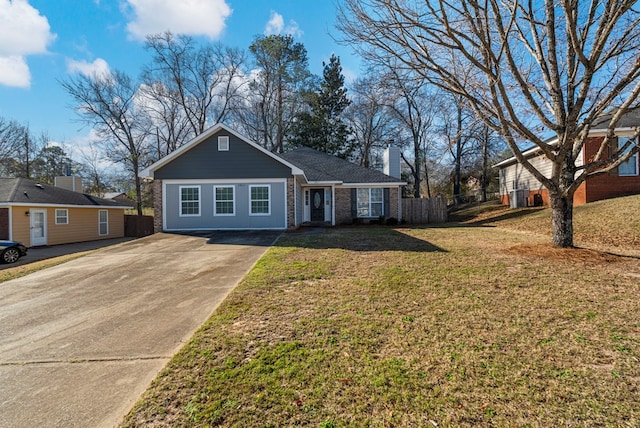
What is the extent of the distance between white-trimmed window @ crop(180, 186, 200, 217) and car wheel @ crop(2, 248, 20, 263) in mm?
6205

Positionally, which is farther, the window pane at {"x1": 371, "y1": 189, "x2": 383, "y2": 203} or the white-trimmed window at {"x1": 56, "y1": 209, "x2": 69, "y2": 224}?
the white-trimmed window at {"x1": 56, "y1": 209, "x2": 69, "y2": 224}

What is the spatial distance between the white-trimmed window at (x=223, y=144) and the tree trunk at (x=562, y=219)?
40.1 feet

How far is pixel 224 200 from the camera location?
14109 millimetres

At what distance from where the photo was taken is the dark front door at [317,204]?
17.8m

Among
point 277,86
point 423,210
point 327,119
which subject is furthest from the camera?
point 327,119

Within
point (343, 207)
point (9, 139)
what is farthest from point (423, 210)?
point (9, 139)

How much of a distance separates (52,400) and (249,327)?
1790mm

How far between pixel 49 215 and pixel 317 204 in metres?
16.0

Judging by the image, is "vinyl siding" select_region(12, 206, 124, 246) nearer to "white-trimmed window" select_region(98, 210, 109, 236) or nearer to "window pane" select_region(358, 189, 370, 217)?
"white-trimmed window" select_region(98, 210, 109, 236)

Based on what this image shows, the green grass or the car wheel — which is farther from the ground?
the green grass

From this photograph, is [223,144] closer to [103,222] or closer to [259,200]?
[259,200]

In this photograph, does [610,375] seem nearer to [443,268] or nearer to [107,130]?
[443,268]

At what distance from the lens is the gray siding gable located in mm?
13898

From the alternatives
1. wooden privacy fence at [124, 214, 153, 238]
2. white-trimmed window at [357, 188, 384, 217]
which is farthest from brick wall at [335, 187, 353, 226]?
wooden privacy fence at [124, 214, 153, 238]
